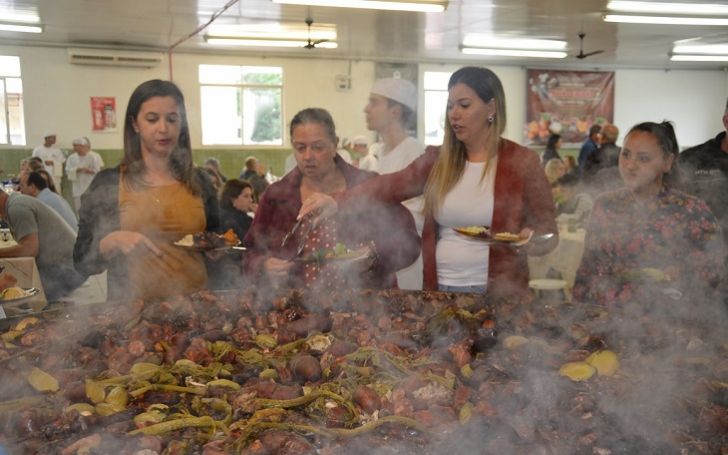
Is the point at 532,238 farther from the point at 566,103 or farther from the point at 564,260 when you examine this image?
the point at 566,103

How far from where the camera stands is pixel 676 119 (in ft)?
58.2

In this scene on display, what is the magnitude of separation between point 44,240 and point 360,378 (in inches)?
162

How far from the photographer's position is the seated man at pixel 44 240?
16.5 feet

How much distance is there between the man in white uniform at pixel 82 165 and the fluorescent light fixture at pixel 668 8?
9962 mm

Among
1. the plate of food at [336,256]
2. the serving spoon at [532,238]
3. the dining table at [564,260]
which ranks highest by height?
the serving spoon at [532,238]

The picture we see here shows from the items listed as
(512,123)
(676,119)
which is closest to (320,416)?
(512,123)

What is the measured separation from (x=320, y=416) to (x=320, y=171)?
169cm

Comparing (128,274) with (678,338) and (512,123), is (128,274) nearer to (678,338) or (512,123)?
(678,338)

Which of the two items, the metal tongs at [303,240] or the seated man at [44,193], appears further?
the seated man at [44,193]

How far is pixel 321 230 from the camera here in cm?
325

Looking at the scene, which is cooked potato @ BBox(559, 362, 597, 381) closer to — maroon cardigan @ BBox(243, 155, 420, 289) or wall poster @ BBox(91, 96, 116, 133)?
maroon cardigan @ BBox(243, 155, 420, 289)

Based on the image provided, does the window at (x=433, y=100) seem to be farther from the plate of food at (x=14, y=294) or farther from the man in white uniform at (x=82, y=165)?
the plate of food at (x=14, y=294)

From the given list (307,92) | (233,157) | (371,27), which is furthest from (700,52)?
(233,157)

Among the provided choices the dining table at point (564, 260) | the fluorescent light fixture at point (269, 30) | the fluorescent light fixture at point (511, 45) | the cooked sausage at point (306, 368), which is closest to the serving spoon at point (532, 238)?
the cooked sausage at point (306, 368)
